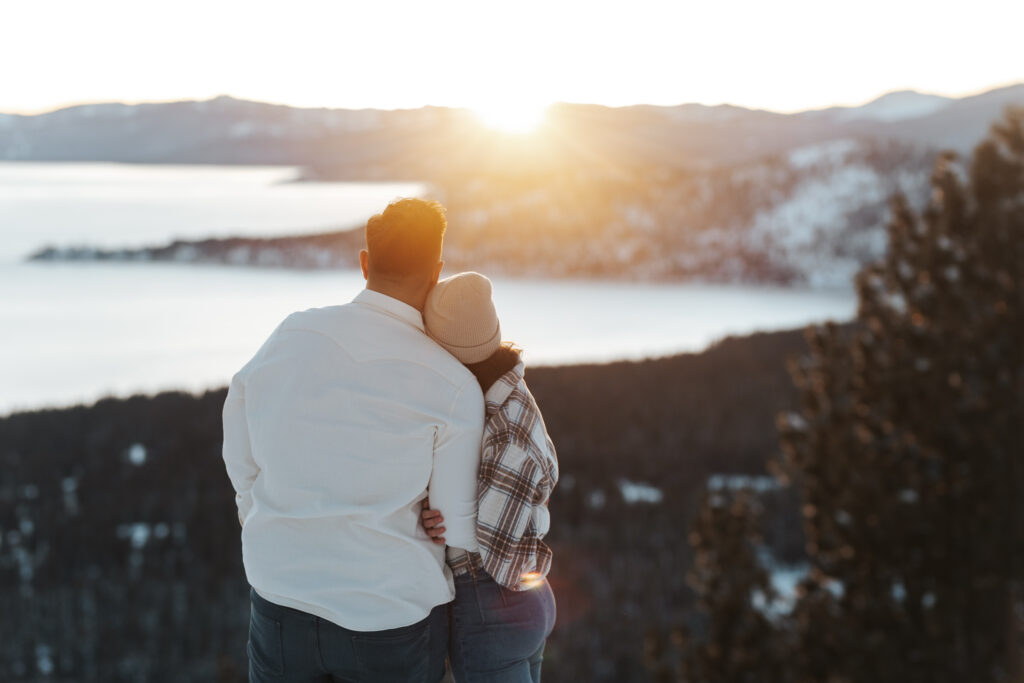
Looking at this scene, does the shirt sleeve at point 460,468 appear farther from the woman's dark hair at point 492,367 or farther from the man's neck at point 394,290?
the man's neck at point 394,290

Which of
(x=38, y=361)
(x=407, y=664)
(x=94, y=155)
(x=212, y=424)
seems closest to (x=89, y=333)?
(x=38, y=361)

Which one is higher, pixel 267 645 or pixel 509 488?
pixel 509 488

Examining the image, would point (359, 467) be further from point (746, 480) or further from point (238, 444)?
point (746, 480)

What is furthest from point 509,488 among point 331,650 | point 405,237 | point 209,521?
point 209,521

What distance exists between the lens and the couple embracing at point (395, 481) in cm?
264

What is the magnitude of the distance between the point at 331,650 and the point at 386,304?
42.2 inches

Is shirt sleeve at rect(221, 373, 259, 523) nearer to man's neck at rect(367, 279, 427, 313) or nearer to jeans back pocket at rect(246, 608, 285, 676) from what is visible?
jeans back pocket at rect(246, 608, 285, 676)

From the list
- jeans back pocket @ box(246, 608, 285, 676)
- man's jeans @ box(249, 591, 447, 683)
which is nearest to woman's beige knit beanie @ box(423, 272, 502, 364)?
man's jeans @ box(249, 591, 447, 683)

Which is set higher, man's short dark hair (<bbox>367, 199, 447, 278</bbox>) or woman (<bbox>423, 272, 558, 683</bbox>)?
man's short dark hair (<bbox>367, 199, 447, 278</bbox>)

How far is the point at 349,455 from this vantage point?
2.63 meters

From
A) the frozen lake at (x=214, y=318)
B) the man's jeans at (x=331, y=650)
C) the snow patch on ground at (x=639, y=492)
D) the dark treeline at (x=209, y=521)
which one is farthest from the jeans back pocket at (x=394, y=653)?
the frozen lake at (x=214, y=318)

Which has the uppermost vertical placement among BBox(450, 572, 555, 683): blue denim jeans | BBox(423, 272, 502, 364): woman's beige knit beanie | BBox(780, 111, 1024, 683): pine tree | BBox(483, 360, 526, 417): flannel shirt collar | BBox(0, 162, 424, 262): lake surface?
BBox(423, 272, 502, 364): woman's beige knit beanie

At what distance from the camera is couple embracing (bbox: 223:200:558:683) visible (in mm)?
2641

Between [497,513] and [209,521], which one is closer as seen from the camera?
[497,513]
